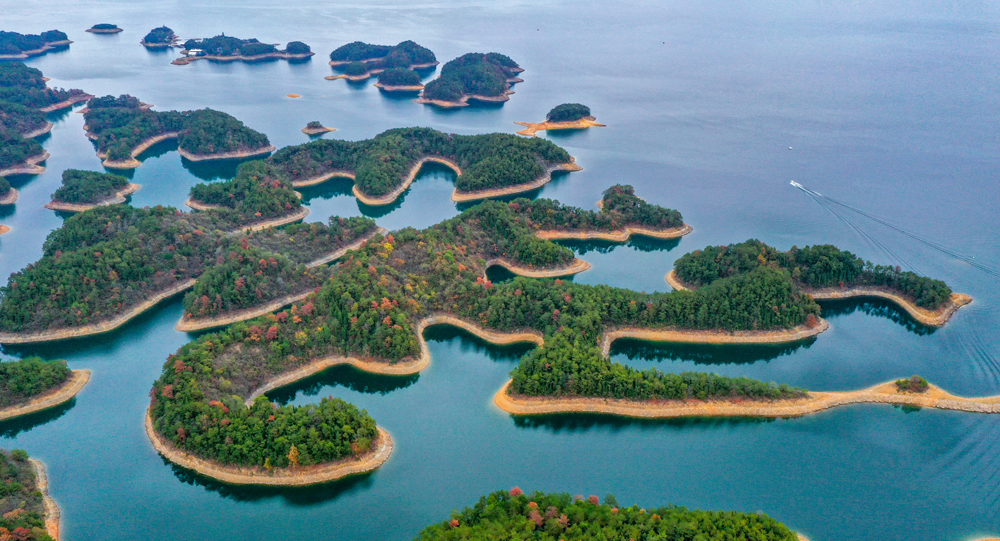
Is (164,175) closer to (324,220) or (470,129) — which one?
(324,220)

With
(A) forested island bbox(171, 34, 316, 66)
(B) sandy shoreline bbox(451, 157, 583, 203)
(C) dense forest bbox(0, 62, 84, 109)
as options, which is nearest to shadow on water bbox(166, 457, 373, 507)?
(B) sandy shoreline bbox(451, 157, 583, 203)

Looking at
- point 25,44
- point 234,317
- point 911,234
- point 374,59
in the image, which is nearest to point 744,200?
point 911,234

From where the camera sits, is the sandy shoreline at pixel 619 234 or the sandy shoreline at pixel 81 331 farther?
the sandy shoreline at pixel 619 234

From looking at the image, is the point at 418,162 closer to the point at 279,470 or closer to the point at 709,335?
the point at 709,335

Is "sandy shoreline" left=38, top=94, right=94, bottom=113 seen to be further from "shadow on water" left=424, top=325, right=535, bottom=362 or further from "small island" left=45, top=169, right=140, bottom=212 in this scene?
"shadow on water" left=424, top=325, right=535, bottom=362

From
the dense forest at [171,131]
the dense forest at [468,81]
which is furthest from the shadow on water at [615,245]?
the dense forest at [468,81]

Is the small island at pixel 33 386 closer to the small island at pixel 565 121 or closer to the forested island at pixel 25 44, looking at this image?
the small island at pixel 565 121

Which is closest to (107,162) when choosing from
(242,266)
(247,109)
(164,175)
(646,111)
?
(164,175)
